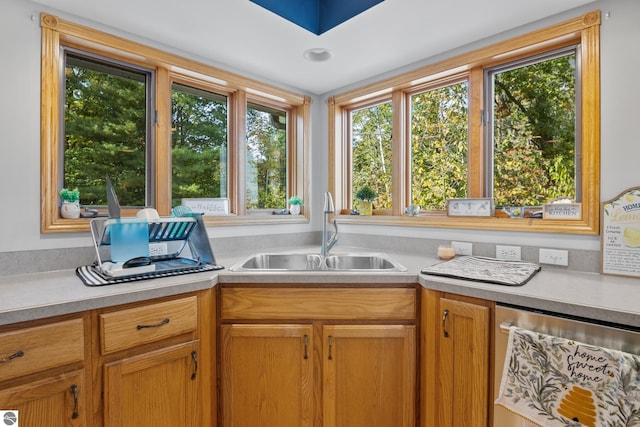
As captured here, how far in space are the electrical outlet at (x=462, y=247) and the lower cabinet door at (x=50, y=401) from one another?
1.91 meters

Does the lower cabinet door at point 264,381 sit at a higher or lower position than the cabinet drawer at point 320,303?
lower

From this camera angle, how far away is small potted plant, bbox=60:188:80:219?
1673 millimetres

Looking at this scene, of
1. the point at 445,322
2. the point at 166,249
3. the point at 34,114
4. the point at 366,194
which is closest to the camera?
the point at 445,322

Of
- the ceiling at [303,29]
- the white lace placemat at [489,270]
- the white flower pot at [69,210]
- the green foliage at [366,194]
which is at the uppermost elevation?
the ceiling at [303,29]

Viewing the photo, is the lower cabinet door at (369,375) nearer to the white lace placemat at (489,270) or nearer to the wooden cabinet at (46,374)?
the white lace placemat at (489,270)

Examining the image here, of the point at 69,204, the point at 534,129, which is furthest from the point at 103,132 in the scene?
the point at 534,129

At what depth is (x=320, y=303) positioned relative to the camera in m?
1.60

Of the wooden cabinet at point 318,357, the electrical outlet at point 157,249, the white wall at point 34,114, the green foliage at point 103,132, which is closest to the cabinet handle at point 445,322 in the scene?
the wooden cabinet at point 318,357

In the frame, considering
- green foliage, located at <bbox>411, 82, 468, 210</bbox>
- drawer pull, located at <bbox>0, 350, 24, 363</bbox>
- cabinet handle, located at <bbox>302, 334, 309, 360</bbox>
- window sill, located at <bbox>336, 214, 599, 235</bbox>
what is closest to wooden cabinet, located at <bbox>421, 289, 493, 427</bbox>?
cabinet handle, located at <bbox>302, 334, 309, 360</bbox>

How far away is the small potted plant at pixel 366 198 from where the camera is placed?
8.44 ft

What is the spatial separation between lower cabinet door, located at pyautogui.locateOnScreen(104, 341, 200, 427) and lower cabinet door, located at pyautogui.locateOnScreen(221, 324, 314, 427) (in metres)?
0.17

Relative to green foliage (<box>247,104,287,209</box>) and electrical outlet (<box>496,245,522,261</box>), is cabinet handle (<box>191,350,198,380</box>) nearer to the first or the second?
green foliage (<box>247,104,287,209</box>)

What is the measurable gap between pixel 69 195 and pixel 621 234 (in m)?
2.61

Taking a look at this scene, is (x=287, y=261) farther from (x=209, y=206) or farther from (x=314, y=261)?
(x=209, y=206)
